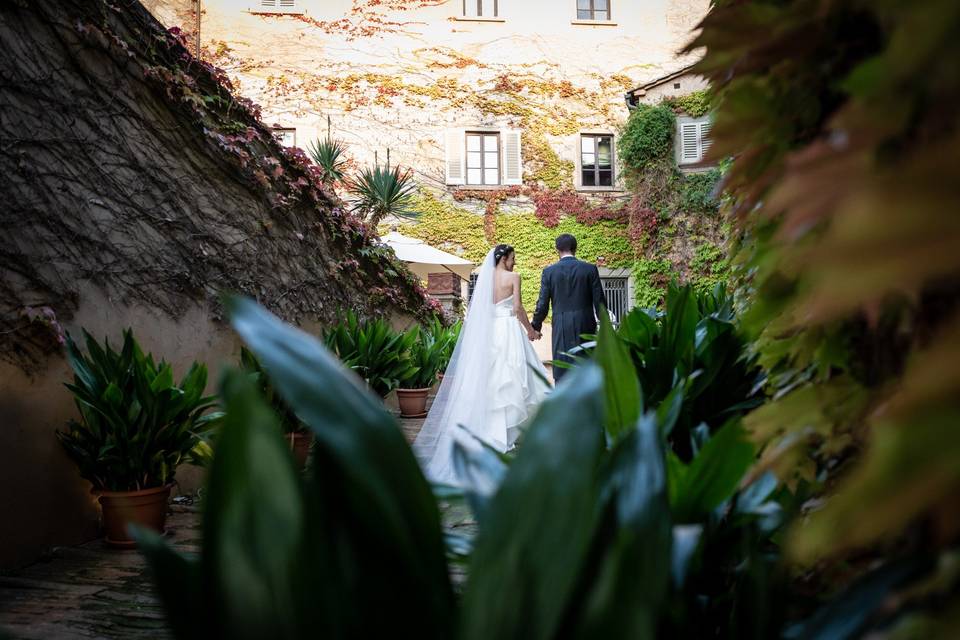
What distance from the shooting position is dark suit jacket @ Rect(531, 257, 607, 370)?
596 centimetres

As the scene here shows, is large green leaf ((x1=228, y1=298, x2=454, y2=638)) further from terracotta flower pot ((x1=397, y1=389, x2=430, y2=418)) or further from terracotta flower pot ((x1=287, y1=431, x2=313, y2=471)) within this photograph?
terracotta flower pot ((x1=397, y1=389, x2=430, y2=418))

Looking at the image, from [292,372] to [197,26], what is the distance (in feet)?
51.0

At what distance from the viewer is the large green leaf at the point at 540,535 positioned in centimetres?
56

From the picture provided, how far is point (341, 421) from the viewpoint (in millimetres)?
586

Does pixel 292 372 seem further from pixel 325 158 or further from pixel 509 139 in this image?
pixel 509 139

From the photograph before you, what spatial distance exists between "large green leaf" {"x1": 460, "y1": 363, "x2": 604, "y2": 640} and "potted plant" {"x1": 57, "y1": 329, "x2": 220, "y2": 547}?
2646 millimetres

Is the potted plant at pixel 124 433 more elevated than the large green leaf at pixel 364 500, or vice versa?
the large green leaf at pixel 364 500

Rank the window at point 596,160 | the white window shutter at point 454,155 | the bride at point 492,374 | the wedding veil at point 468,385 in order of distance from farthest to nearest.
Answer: the window at point 596,160 → the white window shutter at point 454,155 → the bride at point 492,374 → the wedding veil at point 468,385

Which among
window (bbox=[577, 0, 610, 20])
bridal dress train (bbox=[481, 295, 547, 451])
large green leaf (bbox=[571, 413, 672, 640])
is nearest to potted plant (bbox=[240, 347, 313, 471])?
bridal dress train (bbox=[481, 295, 547, 451])

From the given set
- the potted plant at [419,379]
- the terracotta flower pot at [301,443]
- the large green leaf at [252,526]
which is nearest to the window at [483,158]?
the potted plant at [419,379]

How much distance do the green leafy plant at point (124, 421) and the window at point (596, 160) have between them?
1374 cm

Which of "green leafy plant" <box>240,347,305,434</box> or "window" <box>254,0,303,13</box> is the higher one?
"window" <box>254,0,303,13</box>

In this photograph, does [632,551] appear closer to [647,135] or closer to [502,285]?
[502,285]

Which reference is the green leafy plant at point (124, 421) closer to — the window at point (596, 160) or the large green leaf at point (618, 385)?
the large green leaf at point (618, 385)
